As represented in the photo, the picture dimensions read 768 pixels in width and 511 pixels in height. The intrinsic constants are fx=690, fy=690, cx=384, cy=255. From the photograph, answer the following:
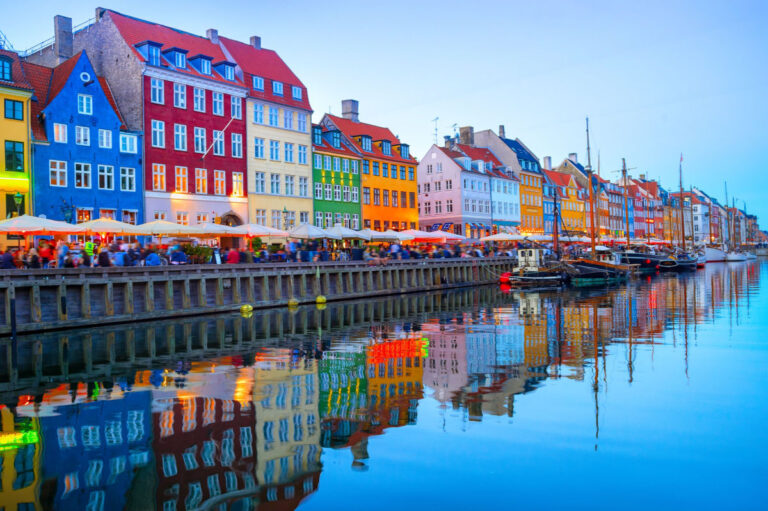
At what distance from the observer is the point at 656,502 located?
8297 mm

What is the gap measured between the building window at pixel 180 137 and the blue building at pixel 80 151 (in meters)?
2.82

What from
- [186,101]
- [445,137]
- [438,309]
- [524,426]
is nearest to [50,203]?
[186,101]

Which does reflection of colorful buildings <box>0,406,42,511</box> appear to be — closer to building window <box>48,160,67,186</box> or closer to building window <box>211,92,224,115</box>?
building window <box>48,160,67,186</box>

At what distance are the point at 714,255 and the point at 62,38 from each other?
99.1 metres

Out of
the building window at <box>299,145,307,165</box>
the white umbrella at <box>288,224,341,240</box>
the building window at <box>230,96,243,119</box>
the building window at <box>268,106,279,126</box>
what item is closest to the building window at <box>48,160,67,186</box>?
the white umbrella at <box>288,224,341,240</box>

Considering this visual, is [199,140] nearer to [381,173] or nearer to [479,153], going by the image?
[381,173]

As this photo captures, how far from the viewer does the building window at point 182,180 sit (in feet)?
153

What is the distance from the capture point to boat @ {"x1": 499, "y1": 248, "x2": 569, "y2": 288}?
49312mm

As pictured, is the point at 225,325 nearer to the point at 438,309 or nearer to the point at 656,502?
the point at 438,309

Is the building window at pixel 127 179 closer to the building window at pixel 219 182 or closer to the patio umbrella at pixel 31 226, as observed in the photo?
the building window at pixel 219 182

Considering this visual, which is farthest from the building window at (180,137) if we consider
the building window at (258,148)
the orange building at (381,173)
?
the orange building at (381,173)

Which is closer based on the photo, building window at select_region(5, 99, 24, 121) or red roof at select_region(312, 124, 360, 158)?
building window at select_region(5, 99, 24, 121)

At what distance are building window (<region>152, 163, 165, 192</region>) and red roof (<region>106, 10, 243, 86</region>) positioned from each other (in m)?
6.71

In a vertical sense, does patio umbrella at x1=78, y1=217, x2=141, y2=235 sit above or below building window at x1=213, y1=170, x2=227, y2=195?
below
